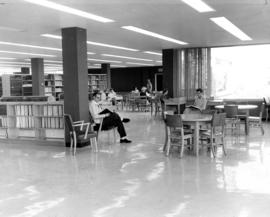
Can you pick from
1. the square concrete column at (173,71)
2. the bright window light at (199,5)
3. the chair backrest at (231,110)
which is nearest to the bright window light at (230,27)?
the bright window light at (199,5)

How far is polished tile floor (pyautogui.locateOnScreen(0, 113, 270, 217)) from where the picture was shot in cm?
363

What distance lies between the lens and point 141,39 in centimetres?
945

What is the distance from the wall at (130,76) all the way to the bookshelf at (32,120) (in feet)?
57.4

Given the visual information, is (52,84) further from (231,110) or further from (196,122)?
(196,122)

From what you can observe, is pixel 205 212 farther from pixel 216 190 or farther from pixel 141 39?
pixel 141 39

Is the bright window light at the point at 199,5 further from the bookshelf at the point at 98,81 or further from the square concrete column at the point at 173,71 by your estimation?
the bookshelf at the point at 98,81

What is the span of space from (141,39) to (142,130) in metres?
2.61

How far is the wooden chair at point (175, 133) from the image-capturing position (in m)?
6.00

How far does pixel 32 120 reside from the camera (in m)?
7.86

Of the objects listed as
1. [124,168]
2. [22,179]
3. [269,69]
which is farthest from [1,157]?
[269,69]

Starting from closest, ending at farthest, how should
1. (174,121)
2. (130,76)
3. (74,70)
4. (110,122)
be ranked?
(174,121), (74,70), (110,122), (130,76)

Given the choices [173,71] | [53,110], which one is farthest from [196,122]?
[173,71]

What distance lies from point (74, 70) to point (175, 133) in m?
2.57

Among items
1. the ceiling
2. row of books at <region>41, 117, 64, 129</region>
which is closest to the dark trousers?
row of books at <region>41, 117, 64, 129</region>
